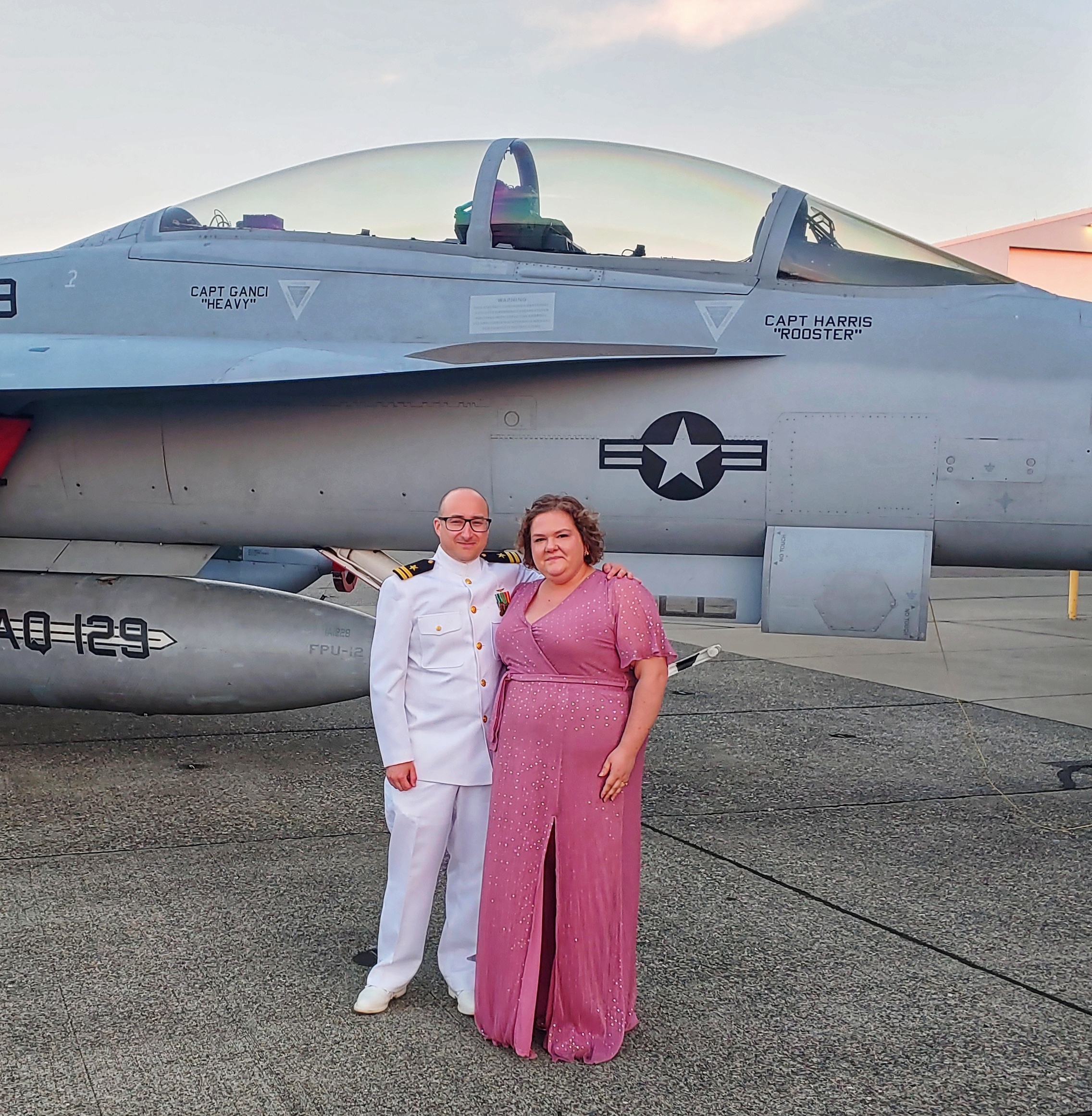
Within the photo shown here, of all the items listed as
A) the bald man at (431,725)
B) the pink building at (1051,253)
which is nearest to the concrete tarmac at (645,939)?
the bald man at (431,725)

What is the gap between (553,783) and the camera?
10.2 ft

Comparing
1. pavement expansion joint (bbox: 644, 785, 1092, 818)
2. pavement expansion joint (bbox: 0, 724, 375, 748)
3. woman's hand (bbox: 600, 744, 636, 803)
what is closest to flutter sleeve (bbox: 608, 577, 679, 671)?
woman's hand (bbox: 600, 744, 636, 803)

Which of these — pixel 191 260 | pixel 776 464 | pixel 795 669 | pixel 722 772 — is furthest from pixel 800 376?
pixel 795 669

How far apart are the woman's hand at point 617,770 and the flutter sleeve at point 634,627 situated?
0.74 ft

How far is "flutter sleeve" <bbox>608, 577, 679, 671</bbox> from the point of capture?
3.11m

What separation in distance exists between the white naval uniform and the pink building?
109ft

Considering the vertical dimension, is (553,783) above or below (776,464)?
below

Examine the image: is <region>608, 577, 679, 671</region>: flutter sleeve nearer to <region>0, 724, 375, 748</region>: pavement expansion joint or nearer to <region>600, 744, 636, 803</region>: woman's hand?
<region>600, 744, 636, 803</region>: woman's hand

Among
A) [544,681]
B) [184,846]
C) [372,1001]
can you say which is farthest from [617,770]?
[184,846]

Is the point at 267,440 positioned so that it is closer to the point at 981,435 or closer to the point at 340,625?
the point at 340,625

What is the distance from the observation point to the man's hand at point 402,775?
3.27 meters

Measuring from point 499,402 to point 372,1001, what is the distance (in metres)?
2.78

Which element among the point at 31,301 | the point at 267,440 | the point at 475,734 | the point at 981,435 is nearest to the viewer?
the point at 475,734

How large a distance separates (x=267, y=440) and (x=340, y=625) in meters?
0.99
